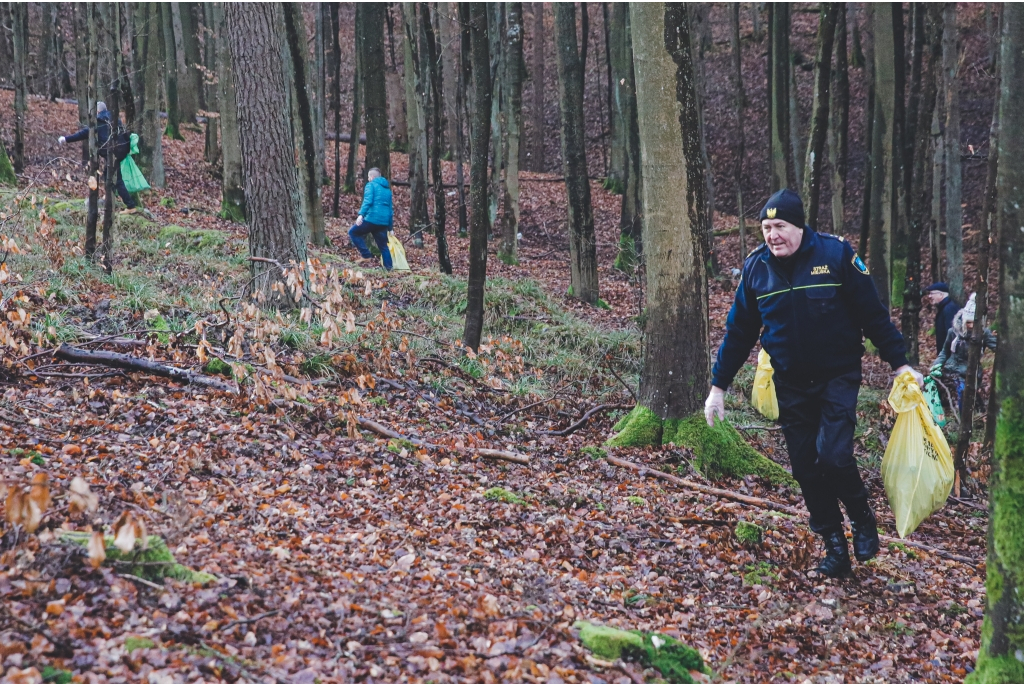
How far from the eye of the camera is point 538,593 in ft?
13.1

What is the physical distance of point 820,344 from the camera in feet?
14.5

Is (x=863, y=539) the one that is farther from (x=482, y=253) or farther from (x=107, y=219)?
(x=107, y=219)

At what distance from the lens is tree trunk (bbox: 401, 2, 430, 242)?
15.8 metres

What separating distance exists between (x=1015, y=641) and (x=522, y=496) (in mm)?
3167

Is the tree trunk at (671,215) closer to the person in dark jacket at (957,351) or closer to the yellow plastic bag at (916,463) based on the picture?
the yellow plastic bag at (916,463)

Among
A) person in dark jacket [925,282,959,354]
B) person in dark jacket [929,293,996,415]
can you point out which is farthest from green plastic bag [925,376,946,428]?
person in dark jacket [925,282,959,354]

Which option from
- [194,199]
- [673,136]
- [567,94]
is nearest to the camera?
[673,136]

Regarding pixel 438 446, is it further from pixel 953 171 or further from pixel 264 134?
pixel 953 171

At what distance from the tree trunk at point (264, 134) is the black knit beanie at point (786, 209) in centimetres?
565

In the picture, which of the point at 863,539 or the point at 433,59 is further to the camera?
the point at 433,59

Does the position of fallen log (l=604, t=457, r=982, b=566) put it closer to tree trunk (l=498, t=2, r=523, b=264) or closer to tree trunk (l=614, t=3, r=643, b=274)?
tree trunk (l=614, t=3, r=643, b=274)

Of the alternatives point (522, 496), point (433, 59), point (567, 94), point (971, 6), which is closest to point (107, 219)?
point (433, 59)

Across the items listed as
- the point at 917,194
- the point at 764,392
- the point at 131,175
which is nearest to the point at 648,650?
the point at 764,392

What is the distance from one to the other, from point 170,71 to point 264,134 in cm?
1759
